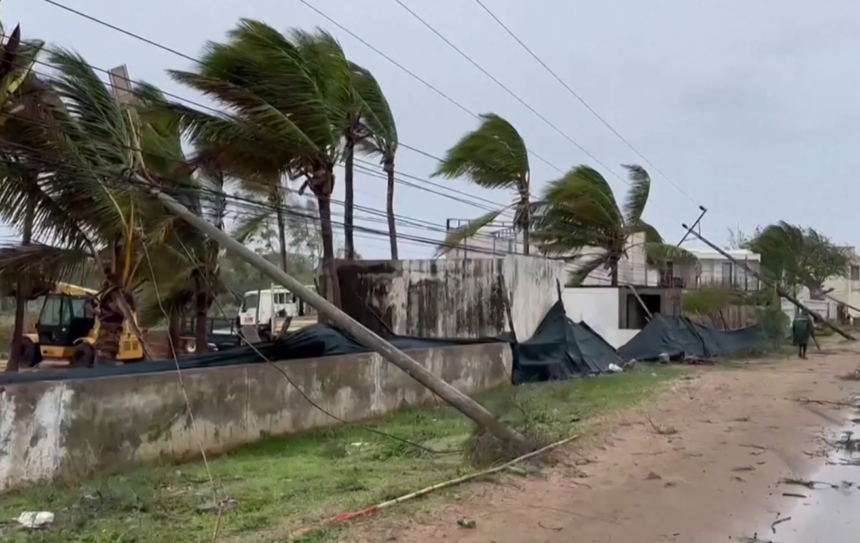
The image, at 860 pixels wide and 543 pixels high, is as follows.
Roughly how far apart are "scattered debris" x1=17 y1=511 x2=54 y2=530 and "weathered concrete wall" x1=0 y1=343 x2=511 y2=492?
132 centimetres

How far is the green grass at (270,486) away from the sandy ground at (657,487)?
2.28ft

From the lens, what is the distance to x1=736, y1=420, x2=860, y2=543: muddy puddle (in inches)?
298

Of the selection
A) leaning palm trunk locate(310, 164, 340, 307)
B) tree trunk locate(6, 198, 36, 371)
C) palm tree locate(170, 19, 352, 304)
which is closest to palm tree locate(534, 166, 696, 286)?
leaning palm trunk locate(310, 164, 340, 307)

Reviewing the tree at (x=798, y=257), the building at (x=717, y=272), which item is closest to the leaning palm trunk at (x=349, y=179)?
the building at (x=717, y=272)

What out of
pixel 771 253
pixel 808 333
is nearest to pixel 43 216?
pixel 808 333

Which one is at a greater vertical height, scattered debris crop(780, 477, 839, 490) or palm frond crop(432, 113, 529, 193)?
palm frond crop(432, 113, 529, 193)

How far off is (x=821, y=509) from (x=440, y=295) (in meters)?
13.5

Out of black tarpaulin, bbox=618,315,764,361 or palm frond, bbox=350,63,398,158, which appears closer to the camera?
palm frond, bbox=350,63,398,158

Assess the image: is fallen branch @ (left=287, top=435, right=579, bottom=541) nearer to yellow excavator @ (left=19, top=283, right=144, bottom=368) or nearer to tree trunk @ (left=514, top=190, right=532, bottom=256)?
yellow excavator @ (left=19, top=283, right=144, bottom=368)

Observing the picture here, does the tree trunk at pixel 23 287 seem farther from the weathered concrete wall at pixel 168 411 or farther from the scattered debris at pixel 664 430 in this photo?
the scattered debris at pixel 664 430

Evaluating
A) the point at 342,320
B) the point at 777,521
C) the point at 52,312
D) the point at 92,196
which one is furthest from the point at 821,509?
the point at 52,312

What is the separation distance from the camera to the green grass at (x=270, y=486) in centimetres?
705

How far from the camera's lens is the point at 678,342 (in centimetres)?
2803

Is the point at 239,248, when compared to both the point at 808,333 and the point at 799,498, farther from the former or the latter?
the point at 808,333
